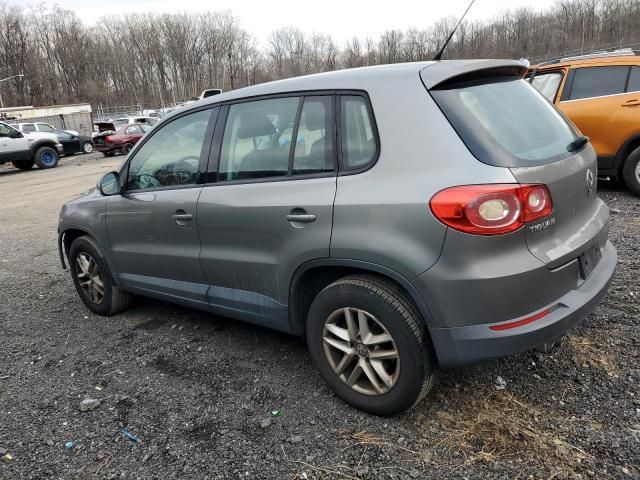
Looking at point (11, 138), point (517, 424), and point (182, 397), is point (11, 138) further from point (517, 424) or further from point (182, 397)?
point (517, 424)

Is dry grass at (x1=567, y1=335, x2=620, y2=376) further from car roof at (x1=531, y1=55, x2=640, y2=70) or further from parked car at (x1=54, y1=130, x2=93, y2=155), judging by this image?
parked car at (x1=54, y1=130, x2=93, y2=155)

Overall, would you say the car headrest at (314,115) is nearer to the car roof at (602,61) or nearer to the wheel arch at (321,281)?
the wheel arch at (321,281)

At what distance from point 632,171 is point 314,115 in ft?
18.0

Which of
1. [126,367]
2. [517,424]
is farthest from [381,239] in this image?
[126,367]

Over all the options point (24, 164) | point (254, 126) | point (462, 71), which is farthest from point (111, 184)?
point (24, 164)

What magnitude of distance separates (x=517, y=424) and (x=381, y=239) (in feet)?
3.82

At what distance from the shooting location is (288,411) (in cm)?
278

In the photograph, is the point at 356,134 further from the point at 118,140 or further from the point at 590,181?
the point at 118,140

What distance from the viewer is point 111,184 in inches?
151

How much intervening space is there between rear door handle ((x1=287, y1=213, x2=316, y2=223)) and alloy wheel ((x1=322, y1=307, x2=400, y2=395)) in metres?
0.50

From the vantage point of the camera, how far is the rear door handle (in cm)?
257

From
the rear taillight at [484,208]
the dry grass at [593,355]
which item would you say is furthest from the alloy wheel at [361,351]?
the dry grass at [593,355]

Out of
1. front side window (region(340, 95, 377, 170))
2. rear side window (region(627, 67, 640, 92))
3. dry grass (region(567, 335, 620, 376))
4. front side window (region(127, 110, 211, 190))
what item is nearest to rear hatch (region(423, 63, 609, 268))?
front side window (region(340, 95, 377, 170))

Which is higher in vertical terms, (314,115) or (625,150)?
(314,115)
